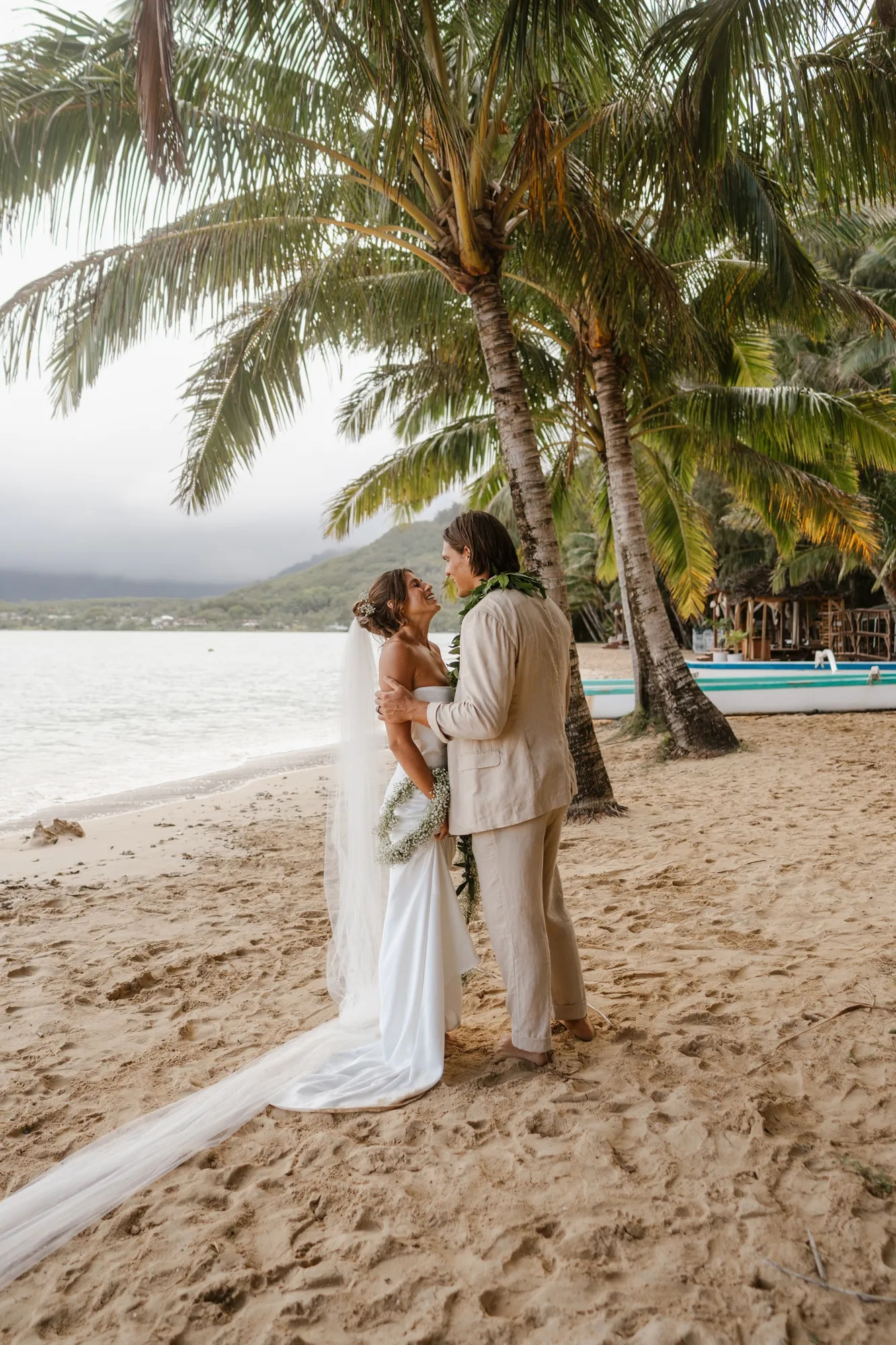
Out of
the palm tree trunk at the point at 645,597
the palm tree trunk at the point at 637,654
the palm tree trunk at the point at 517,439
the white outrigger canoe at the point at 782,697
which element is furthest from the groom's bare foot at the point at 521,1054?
the white outrigger canoe at the point at 782,697

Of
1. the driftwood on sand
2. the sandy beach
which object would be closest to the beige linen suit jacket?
the sandy beach

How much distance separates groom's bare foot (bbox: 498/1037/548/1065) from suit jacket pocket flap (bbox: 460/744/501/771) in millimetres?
985

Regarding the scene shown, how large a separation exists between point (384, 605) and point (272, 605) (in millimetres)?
109169

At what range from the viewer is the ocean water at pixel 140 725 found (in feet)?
43.4

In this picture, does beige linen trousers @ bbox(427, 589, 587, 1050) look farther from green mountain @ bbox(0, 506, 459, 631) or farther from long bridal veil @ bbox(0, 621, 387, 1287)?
green mountain @ bbox(0, 506, 459, 631)

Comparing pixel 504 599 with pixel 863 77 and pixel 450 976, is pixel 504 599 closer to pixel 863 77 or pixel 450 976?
pixel 450 976

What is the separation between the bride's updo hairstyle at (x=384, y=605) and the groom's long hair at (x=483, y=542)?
0.93 ft

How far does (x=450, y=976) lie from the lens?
3.20m

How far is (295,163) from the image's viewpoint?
667 centimetres

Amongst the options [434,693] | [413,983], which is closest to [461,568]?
[434,693]

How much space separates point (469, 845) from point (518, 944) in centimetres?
52

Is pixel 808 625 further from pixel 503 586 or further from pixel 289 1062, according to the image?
pixel 289 1062

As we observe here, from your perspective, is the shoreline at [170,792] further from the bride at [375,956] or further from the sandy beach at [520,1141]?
the bride at [375,956]

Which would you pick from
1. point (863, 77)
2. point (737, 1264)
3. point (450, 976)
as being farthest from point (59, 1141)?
point (863, 77)
